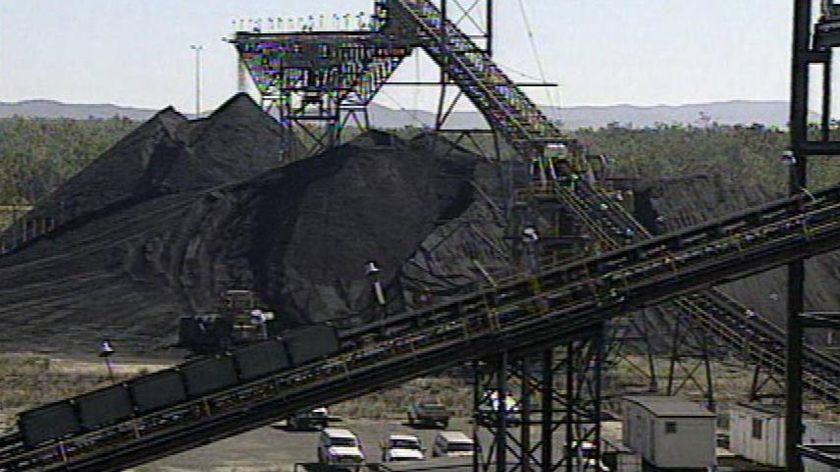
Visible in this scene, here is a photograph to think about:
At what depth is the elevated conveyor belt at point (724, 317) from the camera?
152ft

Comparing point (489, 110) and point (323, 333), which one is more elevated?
point (489, 110)

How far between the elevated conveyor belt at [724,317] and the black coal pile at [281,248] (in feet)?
37.3

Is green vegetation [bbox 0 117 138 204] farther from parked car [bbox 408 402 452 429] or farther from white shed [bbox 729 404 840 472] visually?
white shed [bbox 729 404 840 472]

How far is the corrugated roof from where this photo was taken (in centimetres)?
4169

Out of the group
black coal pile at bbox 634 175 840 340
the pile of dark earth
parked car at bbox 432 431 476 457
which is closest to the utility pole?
parked car at bbox 432 431 476 457

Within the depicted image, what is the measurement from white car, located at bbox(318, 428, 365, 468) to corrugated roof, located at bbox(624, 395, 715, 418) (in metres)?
7.47

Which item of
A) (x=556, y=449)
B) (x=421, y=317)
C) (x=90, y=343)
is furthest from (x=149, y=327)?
(x=421, y=317)

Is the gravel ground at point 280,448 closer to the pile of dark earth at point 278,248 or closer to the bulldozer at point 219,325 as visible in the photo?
the bulldozer at point 219,325

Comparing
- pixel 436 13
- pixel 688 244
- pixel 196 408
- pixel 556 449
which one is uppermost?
pixel 436 13

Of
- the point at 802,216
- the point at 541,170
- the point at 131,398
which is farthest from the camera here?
Result: the point at 541,170

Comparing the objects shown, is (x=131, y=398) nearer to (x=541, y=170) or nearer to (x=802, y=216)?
(x=802, y=216)

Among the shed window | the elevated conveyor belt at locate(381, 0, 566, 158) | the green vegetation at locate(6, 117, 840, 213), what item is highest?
the elevated conveyor belt at locate(381, 0, 566, 158)

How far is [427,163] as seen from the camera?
8306 centimetres

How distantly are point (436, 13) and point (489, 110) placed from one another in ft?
27.6
